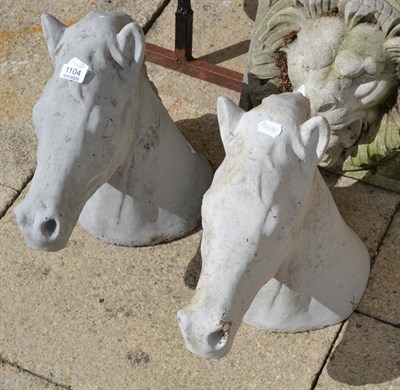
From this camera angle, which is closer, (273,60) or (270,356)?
(270,356)

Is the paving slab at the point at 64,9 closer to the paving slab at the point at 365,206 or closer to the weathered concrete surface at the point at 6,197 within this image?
the weathered concrete surface at the point at 6,197

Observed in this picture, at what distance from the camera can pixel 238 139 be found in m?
2.45

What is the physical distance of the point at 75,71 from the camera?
8.73ft

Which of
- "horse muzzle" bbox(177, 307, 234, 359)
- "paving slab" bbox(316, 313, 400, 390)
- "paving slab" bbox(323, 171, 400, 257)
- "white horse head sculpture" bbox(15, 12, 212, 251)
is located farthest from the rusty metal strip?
"horse muzzle" bbox(177, 307, 234, 359)

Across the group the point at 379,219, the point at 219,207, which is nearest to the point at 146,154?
the point at 219,207

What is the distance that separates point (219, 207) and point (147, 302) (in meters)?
0.89

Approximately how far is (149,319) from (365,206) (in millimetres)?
906

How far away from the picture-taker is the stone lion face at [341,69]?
3068 mm

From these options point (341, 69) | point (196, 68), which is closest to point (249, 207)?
point (341, 69)

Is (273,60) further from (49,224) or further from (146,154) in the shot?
(49,224)

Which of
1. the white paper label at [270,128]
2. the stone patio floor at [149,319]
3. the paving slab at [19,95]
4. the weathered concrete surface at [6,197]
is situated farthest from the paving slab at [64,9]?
the white paper label at [270,128]

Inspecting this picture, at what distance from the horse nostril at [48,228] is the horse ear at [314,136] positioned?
0.75 metres

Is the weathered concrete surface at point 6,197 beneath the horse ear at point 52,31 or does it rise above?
beneath

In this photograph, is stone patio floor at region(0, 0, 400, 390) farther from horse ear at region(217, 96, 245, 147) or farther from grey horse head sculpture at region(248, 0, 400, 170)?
horse ear at region(217, 96, 245, 147)
